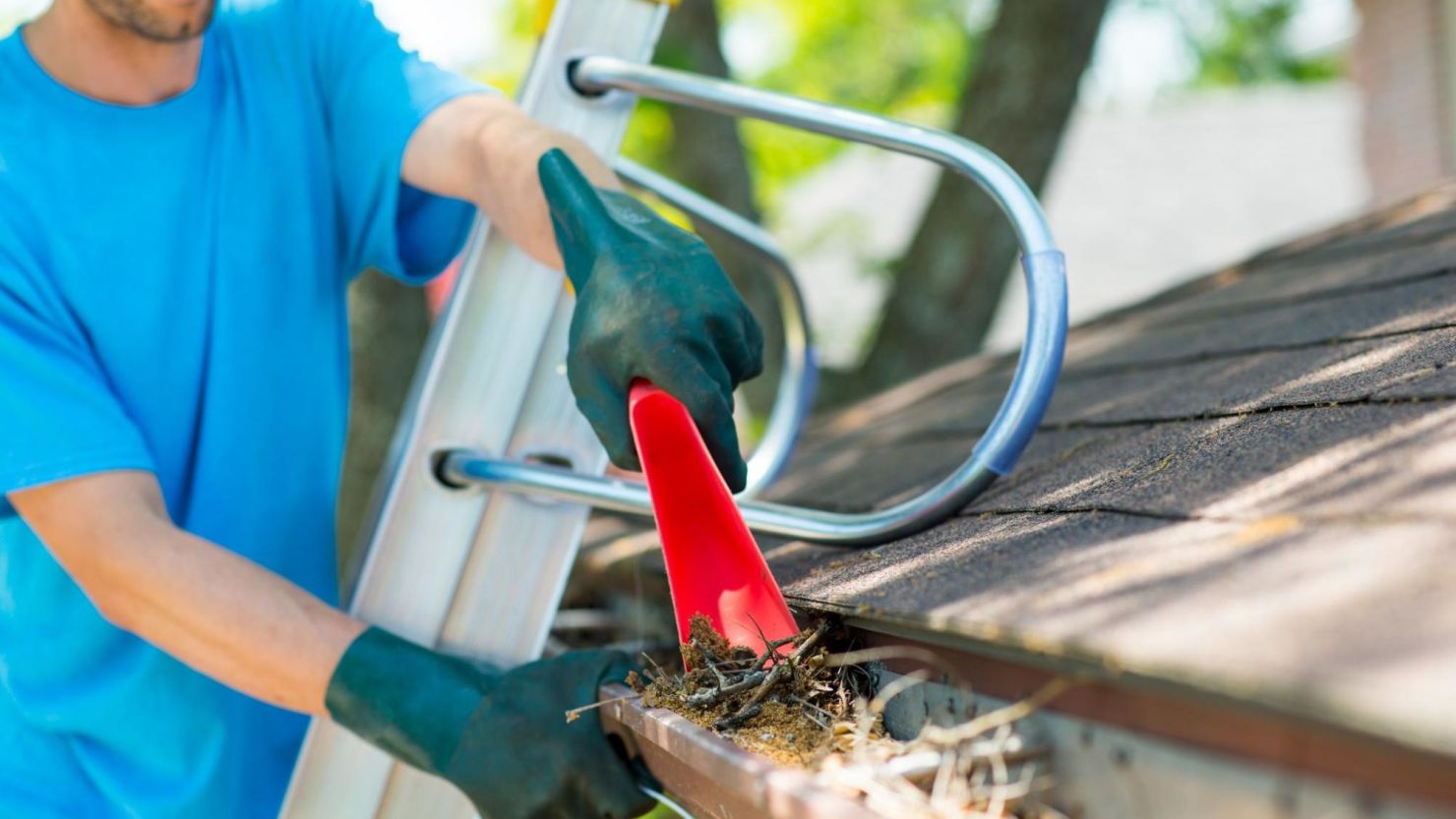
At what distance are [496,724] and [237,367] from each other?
0.74 meters

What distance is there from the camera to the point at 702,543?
140 cm

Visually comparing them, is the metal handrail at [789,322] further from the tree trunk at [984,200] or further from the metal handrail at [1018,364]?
the tree trunk at [984,200]

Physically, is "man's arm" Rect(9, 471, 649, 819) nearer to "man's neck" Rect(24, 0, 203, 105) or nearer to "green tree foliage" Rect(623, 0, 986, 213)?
"man's neck" Rect(24, 0, 203, 105)

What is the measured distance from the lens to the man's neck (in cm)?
189

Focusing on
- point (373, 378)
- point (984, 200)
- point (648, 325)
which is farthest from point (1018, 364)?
point (373, 378)

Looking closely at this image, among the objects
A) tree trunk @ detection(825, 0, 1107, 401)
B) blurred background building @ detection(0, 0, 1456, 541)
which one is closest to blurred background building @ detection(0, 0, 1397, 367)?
blurred background building @ detection(0, 0, 1456, 541)

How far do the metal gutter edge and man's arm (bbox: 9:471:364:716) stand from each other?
17.4 inches

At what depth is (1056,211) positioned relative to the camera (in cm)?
1568

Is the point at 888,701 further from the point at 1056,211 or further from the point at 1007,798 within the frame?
the point at 1056,211

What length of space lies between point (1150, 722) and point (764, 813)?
372 mm

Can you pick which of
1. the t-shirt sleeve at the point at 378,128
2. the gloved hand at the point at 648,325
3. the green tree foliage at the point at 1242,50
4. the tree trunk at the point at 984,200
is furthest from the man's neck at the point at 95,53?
the green tree foliage at the point at 1242,50

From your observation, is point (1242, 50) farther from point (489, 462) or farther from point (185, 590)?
point (185, 590)

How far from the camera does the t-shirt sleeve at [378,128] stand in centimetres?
200

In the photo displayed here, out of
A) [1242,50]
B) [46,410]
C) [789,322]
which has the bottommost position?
[46,410]
